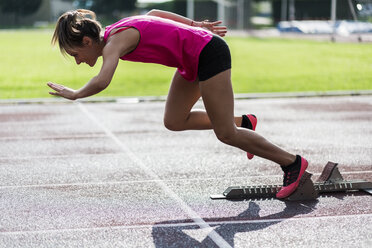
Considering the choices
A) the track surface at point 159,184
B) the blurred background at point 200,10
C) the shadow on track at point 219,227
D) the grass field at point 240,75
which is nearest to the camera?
the shadow on track at point 219,227

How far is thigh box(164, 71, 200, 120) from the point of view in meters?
5.07

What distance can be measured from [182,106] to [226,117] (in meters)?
0.50

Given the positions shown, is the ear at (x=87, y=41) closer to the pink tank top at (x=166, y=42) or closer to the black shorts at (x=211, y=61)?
the pink tank top at (x=166, y=42)

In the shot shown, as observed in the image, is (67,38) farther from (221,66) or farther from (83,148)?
(83,148)

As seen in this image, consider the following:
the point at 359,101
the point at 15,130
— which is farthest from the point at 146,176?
the point at 359,101

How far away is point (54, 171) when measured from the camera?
665 centimetres

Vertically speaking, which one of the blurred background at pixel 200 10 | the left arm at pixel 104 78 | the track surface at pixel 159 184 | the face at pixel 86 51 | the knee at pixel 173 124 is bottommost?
the blurred background at pixel 200 10

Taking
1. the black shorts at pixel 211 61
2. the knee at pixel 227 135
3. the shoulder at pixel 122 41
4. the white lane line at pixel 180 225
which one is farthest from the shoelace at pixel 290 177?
the shoulder at pixel 122 41

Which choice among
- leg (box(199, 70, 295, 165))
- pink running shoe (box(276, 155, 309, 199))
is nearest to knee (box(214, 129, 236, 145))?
leg (box(199, 70, 295, 165))

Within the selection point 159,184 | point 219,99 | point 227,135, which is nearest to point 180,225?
point 227,135

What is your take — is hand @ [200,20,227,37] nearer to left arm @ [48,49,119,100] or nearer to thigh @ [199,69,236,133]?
thigh @ [199,69,236,133]

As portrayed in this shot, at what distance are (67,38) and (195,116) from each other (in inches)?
54.4

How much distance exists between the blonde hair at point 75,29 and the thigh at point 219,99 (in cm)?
89

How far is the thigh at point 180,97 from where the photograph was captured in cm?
507
